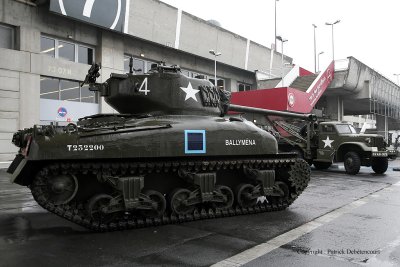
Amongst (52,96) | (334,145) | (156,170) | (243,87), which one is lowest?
(156,170)

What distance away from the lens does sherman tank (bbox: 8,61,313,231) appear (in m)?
6.69

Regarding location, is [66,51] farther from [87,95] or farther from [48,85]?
[87,95]

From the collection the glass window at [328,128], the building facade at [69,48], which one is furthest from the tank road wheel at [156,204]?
the building facade at [69,48]

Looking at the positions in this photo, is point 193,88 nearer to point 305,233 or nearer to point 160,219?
point 160,219

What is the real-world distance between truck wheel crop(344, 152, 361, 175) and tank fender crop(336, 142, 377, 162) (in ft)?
0.96

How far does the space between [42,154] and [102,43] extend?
18.7 metres

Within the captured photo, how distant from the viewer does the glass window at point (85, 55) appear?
23.5 metres

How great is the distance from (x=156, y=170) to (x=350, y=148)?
12.8 metres

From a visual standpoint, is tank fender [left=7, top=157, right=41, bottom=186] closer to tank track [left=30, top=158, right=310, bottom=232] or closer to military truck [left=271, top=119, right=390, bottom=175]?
tank track [left=30, top=158, right=310, bottom=232]

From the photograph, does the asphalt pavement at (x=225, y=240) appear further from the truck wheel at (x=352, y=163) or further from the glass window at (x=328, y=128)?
the glass window at (x=328, y=128)

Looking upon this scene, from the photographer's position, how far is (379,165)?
1803 cm

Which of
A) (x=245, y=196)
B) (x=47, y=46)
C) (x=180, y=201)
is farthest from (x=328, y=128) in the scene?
(x=47, y=46)

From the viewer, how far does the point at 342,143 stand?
1803 centimetres

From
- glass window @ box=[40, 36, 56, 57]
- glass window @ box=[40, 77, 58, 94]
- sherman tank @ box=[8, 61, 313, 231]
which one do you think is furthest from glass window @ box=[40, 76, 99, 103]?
sherman tank @ box=[8, 61, 313, 231]
